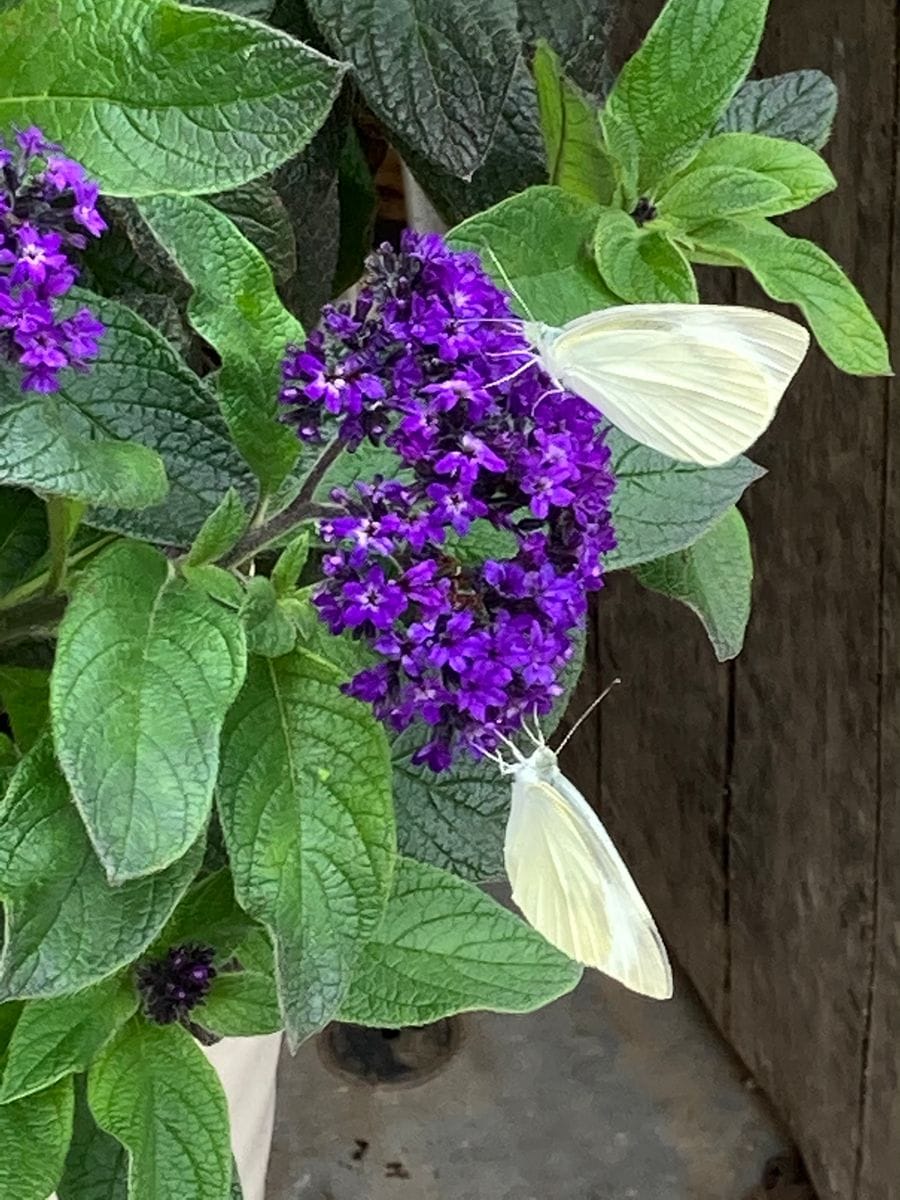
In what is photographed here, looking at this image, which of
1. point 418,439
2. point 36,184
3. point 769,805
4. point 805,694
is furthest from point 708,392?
point 769,805

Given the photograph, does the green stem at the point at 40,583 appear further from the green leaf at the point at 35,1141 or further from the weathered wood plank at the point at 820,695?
the weathered wood plank at the point at 820,695

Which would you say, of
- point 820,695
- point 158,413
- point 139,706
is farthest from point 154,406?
point 820,695

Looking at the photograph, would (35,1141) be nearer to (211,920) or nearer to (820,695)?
(211,920)

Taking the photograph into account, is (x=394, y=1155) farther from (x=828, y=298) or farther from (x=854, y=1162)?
(x=828, y=298)

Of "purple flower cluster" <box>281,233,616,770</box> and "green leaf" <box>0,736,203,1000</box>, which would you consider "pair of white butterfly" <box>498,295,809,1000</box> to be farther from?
"green leaf" <box>0,736,203,1000</box>

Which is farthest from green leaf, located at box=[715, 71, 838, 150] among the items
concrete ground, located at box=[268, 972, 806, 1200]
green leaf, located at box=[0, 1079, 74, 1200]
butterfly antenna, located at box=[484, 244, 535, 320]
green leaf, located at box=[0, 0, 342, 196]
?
concrete ground, located at box=[268, 972, 806, 1200]

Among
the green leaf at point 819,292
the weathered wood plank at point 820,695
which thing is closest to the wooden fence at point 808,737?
the weathered wood plank at point 820,695
